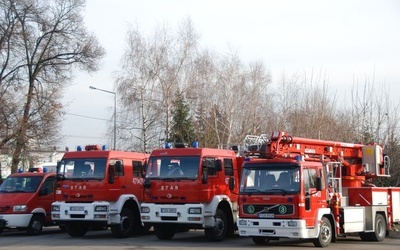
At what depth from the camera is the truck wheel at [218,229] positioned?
19.8 meters

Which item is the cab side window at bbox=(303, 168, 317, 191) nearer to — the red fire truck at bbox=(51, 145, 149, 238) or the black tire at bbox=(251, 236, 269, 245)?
the black tire at bbox=(251, 236, 269, 245)

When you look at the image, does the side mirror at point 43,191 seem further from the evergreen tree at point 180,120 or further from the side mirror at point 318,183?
the evergreen tree at point 180,120

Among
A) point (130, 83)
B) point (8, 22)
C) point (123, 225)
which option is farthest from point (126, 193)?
point (130, 83)

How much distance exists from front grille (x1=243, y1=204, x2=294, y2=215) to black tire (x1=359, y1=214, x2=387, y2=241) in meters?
4.25

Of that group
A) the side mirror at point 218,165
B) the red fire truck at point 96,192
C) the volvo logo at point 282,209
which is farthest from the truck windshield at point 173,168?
the volvo logo at point 282,209

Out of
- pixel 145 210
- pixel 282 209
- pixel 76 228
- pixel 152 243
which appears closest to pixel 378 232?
pixel 282 209

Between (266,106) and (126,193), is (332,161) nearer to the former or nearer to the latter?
(126,193)

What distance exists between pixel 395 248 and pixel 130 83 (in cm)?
2837

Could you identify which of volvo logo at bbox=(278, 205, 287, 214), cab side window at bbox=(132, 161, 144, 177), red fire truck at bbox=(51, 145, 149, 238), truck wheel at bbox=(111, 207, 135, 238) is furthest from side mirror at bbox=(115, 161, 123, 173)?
volvo logo at bbox=(278, 205, 287, 214)

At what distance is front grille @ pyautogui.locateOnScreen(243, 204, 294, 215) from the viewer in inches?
688

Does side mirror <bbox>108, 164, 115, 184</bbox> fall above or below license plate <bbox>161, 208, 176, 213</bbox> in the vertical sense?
above

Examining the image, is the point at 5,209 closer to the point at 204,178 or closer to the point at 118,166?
the point at 118,166

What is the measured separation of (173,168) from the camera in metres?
20.3

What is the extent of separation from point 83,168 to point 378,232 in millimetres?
9698
